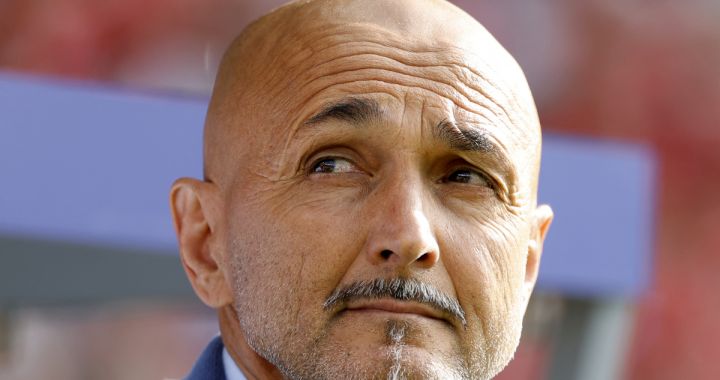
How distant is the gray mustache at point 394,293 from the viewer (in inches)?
88.8

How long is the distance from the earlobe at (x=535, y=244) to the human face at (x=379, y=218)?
187 mm

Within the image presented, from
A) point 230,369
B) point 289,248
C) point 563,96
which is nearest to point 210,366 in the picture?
point 230,369

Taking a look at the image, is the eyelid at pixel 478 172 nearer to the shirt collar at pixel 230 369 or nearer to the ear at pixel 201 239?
the ear at pixel 201 239

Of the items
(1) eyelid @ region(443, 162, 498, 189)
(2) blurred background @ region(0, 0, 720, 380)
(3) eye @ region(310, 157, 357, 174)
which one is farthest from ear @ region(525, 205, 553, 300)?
(2) blurred background @ region(0, 0, 720, 380)

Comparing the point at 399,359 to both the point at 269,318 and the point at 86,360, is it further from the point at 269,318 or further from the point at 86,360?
the point at 86,360

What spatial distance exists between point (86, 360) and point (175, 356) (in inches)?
16.0

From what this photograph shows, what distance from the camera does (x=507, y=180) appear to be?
2.49m

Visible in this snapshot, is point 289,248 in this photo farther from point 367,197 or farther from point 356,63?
point 356,63

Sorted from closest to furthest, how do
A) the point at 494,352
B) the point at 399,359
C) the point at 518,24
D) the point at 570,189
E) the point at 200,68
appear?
the point at 399,359, the point at 494,352, the point at 570,189, the point at 200,68, the point at 518,24

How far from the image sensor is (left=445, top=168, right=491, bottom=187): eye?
243cm

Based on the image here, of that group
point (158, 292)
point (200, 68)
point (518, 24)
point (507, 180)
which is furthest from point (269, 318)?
point (518, 24)

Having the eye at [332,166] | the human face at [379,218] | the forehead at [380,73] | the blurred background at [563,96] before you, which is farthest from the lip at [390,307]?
the blurred background at [563,96]

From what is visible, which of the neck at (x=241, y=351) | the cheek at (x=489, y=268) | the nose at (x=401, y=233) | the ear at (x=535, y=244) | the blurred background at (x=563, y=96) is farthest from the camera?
the blurred background at (x=563, y=96)

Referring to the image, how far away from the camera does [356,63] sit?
2.43 m
